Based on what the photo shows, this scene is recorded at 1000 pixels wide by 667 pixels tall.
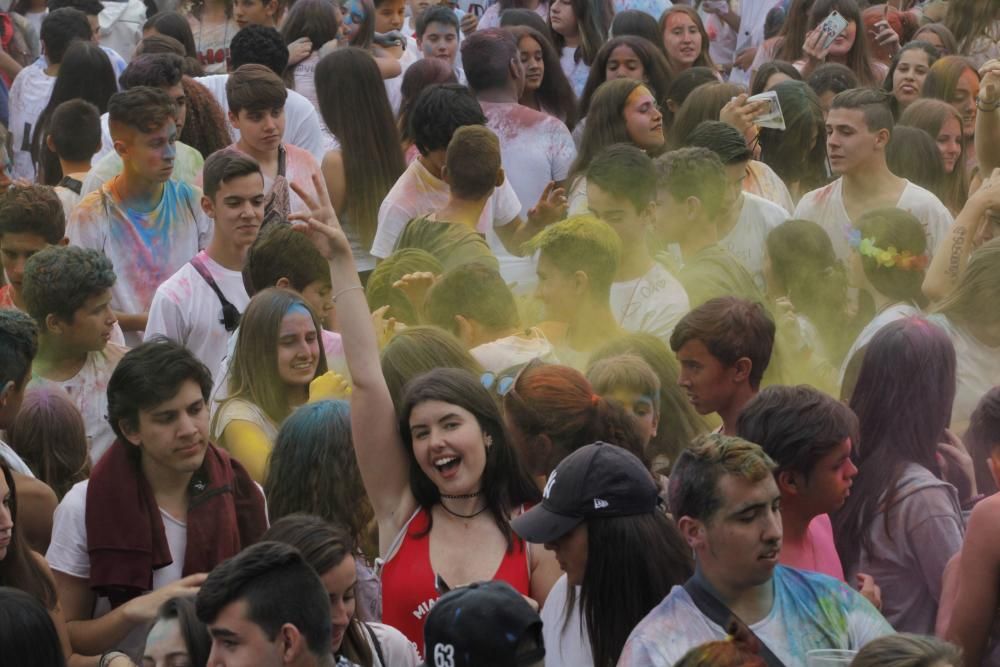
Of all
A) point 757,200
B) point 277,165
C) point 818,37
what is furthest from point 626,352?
point 818,37

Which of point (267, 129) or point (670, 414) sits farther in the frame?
point (267, 129)

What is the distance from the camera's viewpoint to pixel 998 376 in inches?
229

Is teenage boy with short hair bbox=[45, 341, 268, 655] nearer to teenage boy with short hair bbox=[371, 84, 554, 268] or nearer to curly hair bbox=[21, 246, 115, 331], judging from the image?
curly hair bbox=[21, 246, 115, 331]

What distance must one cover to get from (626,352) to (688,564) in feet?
5.69

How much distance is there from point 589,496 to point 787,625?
20.2 inches

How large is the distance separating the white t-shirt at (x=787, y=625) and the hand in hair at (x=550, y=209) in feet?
13.6

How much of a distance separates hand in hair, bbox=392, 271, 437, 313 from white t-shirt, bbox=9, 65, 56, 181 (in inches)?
178

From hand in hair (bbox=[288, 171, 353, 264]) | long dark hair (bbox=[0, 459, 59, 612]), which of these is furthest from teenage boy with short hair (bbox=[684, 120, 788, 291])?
long dark hair (bbox=[0, 459, 59, 612])

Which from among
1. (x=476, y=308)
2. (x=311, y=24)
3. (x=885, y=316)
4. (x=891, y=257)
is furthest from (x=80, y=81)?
(x=885, y=316)

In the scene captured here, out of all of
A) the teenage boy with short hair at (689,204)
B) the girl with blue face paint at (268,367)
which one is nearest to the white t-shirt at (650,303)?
the teenage boy with short hair at (689,204)

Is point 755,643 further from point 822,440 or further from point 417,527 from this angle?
point 417,527

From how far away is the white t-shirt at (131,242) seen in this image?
758 centimetres

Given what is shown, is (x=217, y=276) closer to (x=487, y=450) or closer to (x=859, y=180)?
(x=487, y=450)

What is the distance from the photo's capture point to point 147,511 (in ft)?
15.3
